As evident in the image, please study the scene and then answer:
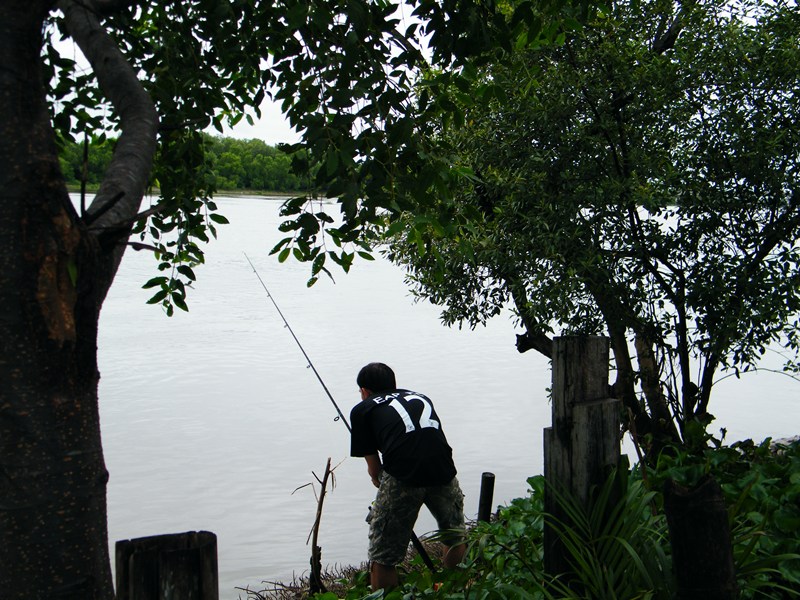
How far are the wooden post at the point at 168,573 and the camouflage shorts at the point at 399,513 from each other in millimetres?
3052

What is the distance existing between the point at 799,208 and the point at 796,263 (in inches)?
19.8

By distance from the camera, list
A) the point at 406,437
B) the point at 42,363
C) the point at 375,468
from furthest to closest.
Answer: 1. the point at 375,468
2. the point at 406,437
3. the point at 42,363

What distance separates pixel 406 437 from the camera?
219 inches

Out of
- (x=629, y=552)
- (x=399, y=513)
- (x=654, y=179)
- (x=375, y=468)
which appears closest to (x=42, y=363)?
(x=629, y=552)

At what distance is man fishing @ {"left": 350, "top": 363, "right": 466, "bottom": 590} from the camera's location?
18.3ft

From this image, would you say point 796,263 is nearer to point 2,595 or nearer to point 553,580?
point 553,580

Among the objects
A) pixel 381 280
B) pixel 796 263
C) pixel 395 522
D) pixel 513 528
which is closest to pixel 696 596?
pixel 513 528

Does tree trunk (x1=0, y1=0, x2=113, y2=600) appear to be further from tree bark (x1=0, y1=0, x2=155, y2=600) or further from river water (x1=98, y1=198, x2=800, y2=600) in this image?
river water (x1=98, y1=198, x2=800, y2=600)

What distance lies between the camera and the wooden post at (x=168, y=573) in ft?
8.67

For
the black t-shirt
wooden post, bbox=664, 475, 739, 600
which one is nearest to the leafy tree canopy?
the black t-shirt

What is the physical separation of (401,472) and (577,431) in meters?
2.19

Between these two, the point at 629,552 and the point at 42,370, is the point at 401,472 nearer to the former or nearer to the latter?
the point at 629,552

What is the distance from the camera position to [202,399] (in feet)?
55.3

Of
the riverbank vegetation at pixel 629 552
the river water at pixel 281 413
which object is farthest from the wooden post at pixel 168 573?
the river water at pixel 281 413
